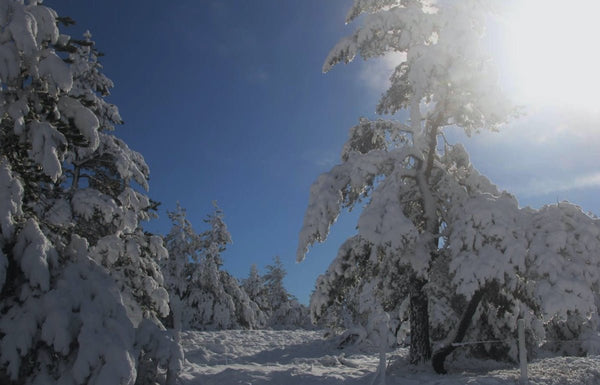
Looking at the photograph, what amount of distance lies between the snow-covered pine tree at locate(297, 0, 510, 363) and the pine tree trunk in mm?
24

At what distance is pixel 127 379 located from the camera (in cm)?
649

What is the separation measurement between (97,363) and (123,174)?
8.54 m

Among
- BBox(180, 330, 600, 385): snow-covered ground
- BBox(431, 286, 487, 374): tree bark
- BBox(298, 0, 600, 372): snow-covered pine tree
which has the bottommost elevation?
BBox(180, 330, 600, 385): snow-covered ground

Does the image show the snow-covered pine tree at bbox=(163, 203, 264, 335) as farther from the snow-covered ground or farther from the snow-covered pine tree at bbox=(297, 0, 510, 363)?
the snow-covered pine tree at bbox=(297, 0, 510, 363)

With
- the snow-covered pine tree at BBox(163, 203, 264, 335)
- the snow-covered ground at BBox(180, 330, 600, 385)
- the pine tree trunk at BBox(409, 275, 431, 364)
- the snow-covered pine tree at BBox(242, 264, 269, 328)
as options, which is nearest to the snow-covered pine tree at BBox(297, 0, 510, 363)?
the pine tree trunk at BBox(409, 275, 431, 364)

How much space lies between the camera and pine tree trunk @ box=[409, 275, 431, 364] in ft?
37.8

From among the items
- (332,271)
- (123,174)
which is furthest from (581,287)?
(123,174)

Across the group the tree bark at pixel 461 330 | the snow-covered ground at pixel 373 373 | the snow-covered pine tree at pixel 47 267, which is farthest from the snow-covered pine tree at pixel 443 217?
the snow-covered pine tree at pixel 47 267

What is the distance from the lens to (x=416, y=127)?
1295 cm

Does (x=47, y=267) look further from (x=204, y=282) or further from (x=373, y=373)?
(x=204, y=282)

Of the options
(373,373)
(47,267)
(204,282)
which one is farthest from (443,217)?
(204,282)

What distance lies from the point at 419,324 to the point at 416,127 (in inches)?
213

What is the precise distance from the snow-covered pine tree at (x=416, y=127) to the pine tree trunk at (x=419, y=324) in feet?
0.08

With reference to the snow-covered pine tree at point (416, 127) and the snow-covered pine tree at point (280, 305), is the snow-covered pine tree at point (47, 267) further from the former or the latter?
the snow-covered pine tree at point (280, 305)
